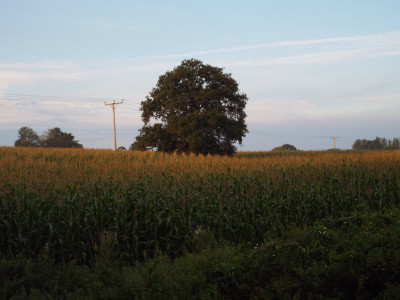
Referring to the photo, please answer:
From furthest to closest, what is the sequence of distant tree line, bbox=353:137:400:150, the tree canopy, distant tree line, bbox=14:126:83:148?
distant tree line, bbox=353:137:400:150, distant tree line, bbox=14:126:83:148, the tree canopy

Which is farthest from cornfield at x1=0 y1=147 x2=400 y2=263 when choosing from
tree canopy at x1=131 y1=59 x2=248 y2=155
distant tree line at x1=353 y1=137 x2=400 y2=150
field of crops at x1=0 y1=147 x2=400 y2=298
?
distant tree line at x1=353 y1=137 x2=400 y2=150

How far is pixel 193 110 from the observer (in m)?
31.0

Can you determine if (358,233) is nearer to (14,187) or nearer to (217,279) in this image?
→ (217,279)

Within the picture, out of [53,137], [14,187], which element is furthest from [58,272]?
[53,137]

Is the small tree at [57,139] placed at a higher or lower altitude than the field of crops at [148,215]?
higher

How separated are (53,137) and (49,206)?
191ft

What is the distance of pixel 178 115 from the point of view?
30.3 m

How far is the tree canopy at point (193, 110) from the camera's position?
29.5 m

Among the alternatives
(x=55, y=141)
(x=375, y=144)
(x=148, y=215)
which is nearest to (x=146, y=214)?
(x=148, y=215)

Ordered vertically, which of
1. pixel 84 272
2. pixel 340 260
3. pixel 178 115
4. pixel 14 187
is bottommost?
pixel 84 272

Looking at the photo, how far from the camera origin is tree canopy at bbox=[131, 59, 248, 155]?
29.5 meters

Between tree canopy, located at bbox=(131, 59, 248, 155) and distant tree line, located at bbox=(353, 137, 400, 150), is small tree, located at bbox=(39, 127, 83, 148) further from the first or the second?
distant tree line, located at bbox=(353, 137, 400, 150)

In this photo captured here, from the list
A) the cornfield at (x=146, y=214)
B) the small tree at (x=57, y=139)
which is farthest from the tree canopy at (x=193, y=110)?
the small tree at (x=57, y=139)

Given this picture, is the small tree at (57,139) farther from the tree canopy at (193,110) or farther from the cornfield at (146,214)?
the cornfield at (146,214)
